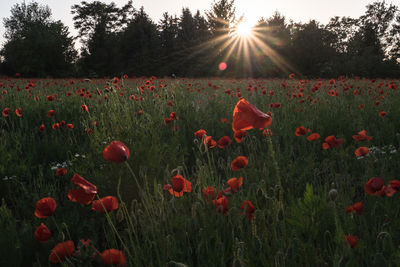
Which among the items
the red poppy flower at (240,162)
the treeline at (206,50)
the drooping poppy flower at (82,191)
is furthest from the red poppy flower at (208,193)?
the treeline at (206,50)

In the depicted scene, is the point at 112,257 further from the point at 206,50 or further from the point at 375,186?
the point at 206,50

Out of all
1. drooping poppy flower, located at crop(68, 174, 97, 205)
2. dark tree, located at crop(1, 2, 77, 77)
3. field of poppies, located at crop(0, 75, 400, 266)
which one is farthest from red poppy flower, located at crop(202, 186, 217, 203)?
dark tree, located at crop(1, 2, 77, 77)

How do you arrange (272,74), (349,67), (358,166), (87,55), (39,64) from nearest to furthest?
(358,166) < (349,67) < (272,74) < (39,64) < (87,55)

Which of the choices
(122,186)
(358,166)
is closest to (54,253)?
(122,186)

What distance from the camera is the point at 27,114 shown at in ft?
15.1

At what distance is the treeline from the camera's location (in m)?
26.0

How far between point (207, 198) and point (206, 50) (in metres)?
30.3

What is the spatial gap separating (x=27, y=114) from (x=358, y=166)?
14.3 feet

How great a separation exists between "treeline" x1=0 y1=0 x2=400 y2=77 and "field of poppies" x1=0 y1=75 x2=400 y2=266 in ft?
71.2

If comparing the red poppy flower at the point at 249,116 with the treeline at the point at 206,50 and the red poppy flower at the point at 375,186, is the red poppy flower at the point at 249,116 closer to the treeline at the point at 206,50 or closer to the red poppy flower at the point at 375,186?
the red poppy flower at the point at 375,186

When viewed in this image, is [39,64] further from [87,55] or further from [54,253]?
[54,253]

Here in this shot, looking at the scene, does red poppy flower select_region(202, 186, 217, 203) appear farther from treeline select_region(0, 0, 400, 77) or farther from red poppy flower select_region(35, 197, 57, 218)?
treeline select_region(0, 0, 400, 77)

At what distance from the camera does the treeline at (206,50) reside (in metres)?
26.0

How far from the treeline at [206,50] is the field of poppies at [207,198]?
21708 millimetres
